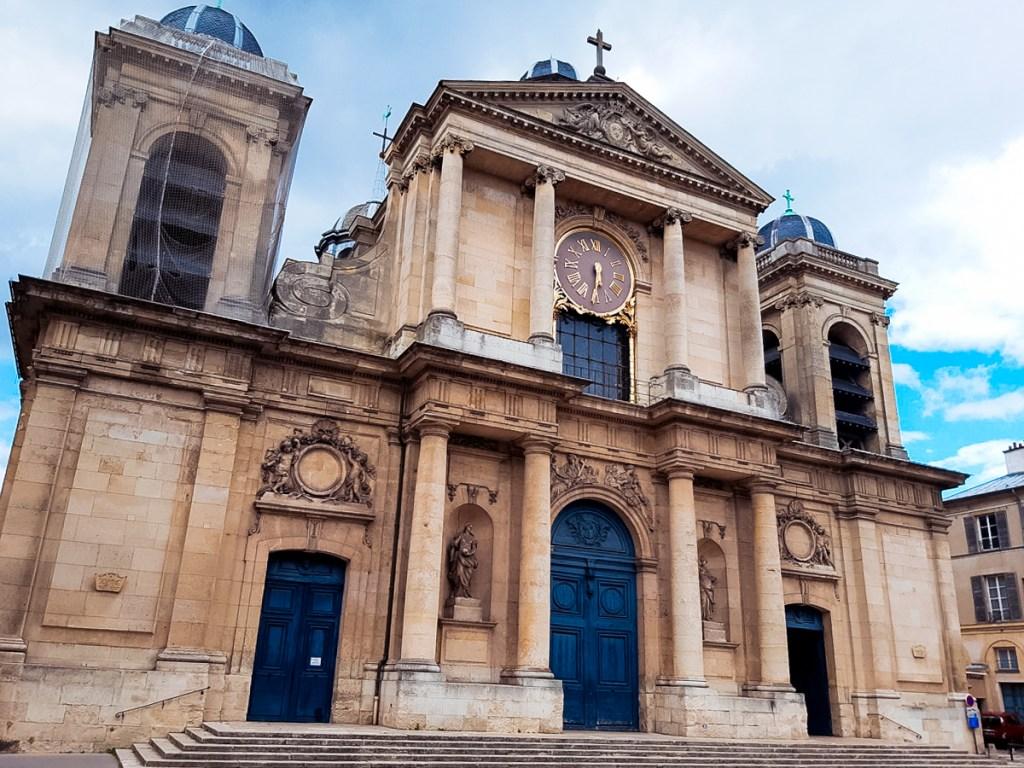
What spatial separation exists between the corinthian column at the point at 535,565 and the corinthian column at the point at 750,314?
20.7ft

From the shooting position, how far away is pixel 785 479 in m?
21.2

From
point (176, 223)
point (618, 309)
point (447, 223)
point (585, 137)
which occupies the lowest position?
point (176, 223)

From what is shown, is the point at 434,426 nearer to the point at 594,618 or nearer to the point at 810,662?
the point at 594,618

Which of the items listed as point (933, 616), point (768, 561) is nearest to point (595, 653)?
point (768, 561)

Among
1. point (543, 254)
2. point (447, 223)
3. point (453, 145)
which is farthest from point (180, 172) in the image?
point (543, 254)

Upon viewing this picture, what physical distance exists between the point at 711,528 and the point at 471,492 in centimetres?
599

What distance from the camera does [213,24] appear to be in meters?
19.1

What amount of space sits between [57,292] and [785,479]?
16410mm

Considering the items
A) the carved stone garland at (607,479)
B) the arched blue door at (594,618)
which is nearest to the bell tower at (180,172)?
the carved stone garland at (607,479)

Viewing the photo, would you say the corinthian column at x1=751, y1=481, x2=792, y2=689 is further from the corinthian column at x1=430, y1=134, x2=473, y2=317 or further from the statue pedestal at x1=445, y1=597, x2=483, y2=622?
the corinthian column at x1=430, y1=134, x2=473, y2=317

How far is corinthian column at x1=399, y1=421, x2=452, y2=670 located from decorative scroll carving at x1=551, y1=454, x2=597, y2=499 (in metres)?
2.83

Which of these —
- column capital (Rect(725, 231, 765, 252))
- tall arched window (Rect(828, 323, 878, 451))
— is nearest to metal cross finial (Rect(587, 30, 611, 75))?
column capital (Rect(725, 231, 765, 252))

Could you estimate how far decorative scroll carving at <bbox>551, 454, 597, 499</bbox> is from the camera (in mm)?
17797

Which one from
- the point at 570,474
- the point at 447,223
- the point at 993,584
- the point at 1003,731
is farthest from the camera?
the point at 993,584
